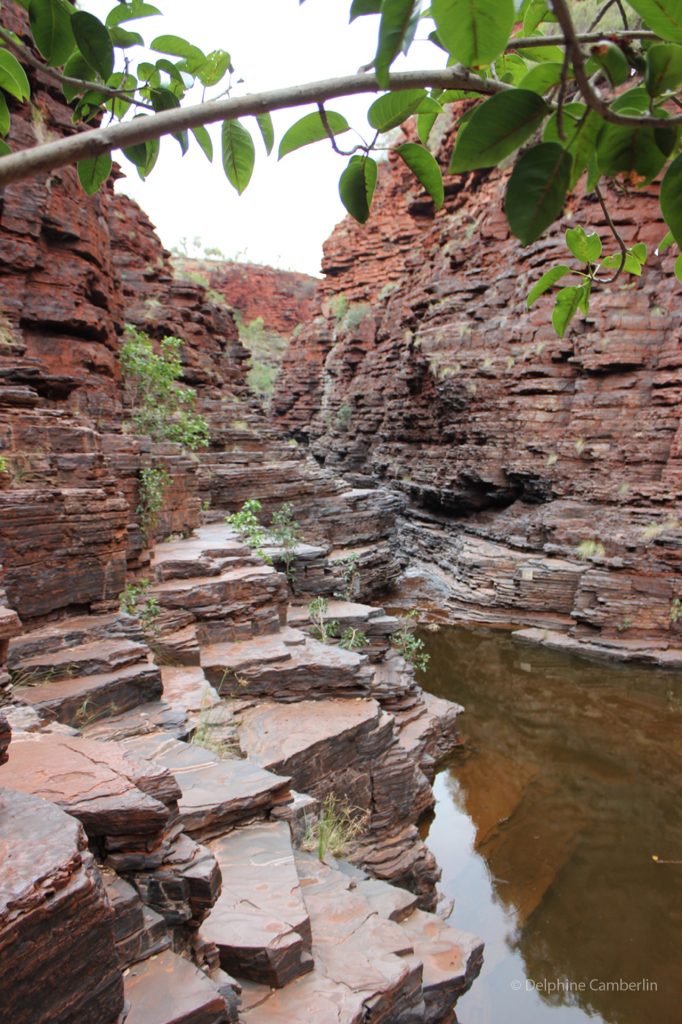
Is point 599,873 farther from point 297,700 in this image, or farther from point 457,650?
point 457,650

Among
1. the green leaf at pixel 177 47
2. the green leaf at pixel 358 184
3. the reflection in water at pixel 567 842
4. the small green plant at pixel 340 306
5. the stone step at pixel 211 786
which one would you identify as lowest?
the reflection in water at pixel 567 842

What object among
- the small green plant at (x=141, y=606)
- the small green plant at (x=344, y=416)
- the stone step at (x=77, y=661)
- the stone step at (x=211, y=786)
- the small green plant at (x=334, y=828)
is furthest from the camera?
the small green plant at (x=344, y=416)

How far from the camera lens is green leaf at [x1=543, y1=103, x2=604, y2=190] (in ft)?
2.27

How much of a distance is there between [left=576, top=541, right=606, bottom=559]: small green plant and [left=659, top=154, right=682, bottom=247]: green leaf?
39.3 ft

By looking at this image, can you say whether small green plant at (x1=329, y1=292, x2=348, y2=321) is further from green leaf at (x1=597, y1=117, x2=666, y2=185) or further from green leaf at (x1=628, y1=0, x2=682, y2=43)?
green leaf at (x1=628, y1=0, x2=682, y2=43)

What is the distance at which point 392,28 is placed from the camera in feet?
1.97

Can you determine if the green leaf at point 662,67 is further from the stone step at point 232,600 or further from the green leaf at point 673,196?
the stone step at point 232,600

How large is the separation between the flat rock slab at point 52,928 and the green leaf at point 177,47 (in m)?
1.80

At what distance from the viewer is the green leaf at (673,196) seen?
65 centimetres

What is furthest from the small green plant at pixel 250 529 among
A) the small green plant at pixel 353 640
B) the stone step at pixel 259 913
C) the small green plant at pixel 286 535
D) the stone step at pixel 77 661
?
the stone step at pixel 259 913

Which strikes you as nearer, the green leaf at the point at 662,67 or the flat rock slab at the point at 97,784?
the green leaf at the point at 662,67

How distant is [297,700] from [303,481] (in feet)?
23.0

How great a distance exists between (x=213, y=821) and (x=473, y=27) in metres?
3.69

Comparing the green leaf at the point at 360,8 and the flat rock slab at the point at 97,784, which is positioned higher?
the green leaf at the point at 360,8
